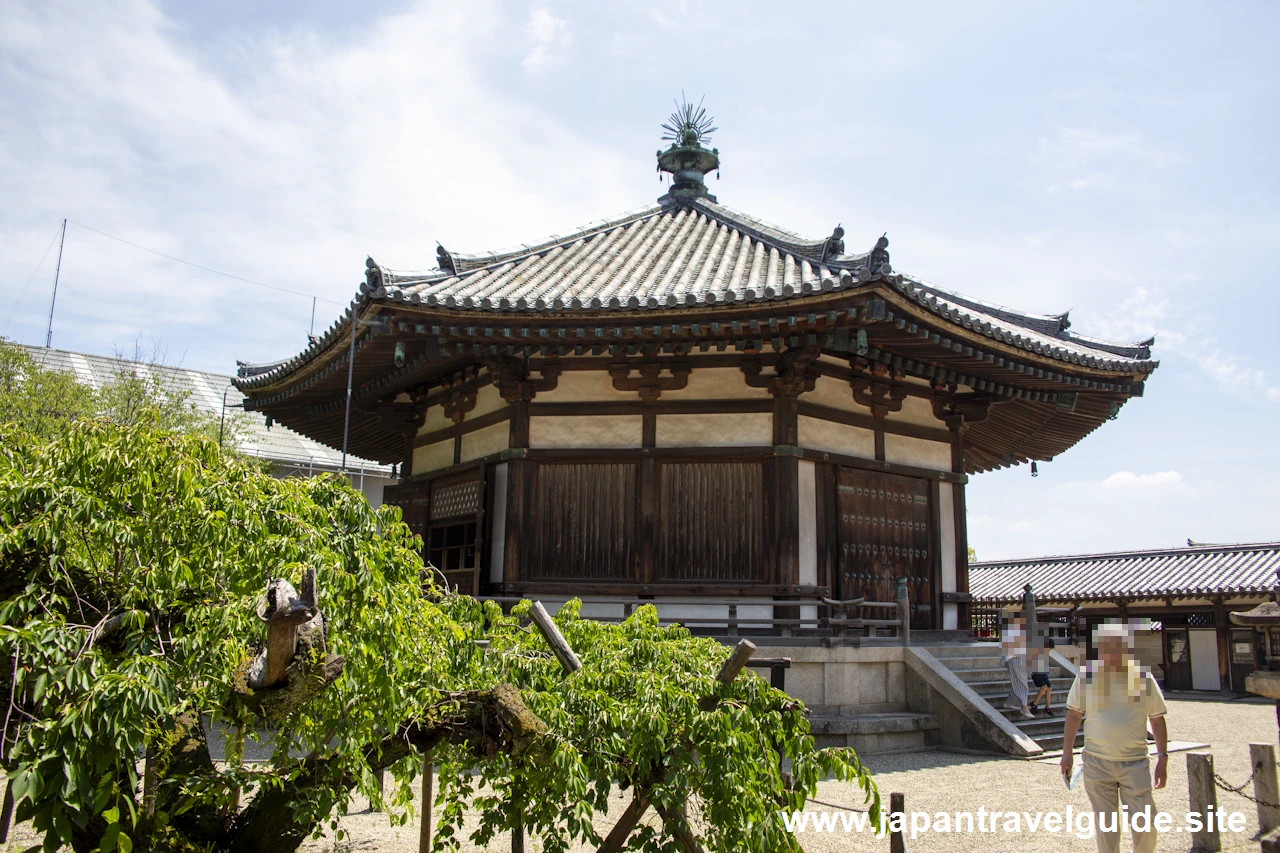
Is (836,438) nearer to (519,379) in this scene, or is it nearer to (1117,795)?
(519,379)

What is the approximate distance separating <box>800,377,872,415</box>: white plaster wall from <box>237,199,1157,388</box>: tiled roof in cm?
161

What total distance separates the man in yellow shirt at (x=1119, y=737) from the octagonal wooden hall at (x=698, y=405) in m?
4.75

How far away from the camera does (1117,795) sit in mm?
5414

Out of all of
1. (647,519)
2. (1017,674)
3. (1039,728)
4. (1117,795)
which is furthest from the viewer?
(647,519)

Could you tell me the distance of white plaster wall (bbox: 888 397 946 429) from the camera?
500 inches

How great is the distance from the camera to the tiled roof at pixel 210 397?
2538 centimetres

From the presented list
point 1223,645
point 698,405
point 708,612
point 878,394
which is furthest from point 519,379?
point 1223,645

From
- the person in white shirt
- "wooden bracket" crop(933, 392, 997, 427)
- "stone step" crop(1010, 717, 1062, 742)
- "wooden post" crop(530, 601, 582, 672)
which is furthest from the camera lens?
"wooden bracket" crop(933, 392, 997, 427)

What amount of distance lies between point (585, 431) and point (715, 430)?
168cm

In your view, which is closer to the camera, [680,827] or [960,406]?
[680,827]

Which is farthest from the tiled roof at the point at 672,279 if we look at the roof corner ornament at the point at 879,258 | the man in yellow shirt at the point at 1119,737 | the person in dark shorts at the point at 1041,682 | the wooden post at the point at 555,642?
the wooden post at the point at 555,642

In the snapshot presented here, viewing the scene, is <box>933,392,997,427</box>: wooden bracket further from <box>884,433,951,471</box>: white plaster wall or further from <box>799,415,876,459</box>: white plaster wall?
<box>799,415,876,459</box>: white plaster wall

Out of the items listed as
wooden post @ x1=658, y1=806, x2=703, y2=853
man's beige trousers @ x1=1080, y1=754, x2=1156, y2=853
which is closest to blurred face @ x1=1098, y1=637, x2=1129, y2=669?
man's beige trousers @ x1=1080, y1=754, x2=1156, y2=853

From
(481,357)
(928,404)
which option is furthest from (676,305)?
(928,404)
